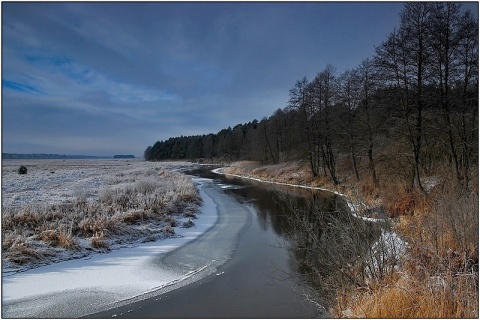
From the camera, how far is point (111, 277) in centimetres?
784

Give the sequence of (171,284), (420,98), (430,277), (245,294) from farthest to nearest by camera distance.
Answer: (420,98)
(171,284)
(245,294)
(430,277)

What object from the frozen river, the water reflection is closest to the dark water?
the frozen river

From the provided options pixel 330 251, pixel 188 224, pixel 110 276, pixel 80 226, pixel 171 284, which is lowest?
pixel 171 284

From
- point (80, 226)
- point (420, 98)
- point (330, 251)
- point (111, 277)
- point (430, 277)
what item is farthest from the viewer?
point (420, 98)

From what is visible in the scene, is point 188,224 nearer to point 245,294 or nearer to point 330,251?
point 245,294

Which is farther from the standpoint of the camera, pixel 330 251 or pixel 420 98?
pixel 420 98

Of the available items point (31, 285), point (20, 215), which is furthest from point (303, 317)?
point (20, 215)

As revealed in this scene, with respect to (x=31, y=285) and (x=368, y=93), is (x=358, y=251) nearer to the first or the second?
(x=31, y=285)

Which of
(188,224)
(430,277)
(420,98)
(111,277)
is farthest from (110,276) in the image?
(420,98)

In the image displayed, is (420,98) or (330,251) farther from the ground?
(420,98)

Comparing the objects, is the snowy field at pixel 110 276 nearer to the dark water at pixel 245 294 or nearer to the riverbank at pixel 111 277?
the riverbank at pixel 111 277

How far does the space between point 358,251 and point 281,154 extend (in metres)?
45.8

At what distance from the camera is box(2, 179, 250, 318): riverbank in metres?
6.39

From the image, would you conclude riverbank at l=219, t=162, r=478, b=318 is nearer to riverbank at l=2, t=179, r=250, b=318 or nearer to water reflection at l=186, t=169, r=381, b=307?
water reflection at l=186, t=169, r=381, b=307
